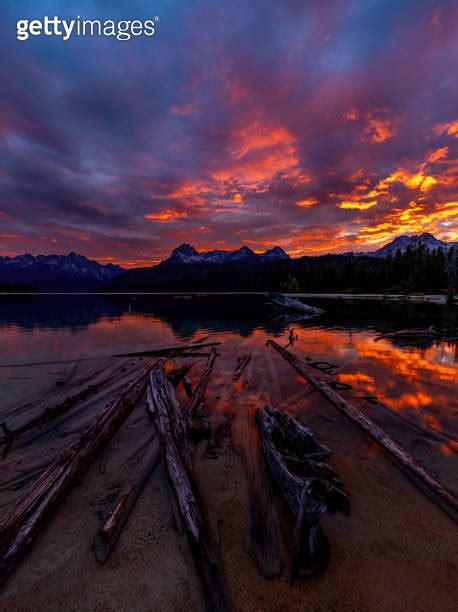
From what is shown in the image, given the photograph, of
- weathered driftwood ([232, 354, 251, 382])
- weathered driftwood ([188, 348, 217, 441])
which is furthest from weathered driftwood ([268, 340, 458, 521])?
weathered driftwood ([188, 348, 217, 441])

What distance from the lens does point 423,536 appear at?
5352 millimetres

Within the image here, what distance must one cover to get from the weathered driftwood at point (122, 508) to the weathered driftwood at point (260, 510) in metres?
2.77

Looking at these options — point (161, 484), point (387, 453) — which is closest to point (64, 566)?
point (161, 484)

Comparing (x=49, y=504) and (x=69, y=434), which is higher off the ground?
(x=49, y=504)

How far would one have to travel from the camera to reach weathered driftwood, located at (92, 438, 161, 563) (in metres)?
5.12

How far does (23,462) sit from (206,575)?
6464mm

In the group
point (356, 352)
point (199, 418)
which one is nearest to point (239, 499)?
→ point (199, 418)

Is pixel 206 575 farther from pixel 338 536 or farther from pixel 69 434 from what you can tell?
pixel 69 434

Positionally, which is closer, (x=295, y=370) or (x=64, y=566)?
(x=64, y=566)

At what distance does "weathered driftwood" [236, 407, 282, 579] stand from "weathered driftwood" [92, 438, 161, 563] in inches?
109

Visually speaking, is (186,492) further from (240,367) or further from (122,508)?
(240,367)

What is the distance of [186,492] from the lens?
5.99m

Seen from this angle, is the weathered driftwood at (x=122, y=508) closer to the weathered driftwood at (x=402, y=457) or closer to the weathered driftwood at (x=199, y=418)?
the weathered driftwood at (x=199, y=418)

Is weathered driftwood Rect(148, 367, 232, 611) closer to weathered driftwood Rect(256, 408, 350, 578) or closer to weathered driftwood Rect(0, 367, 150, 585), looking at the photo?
weathered driftwood Rect(256, 408, 350, 578)
